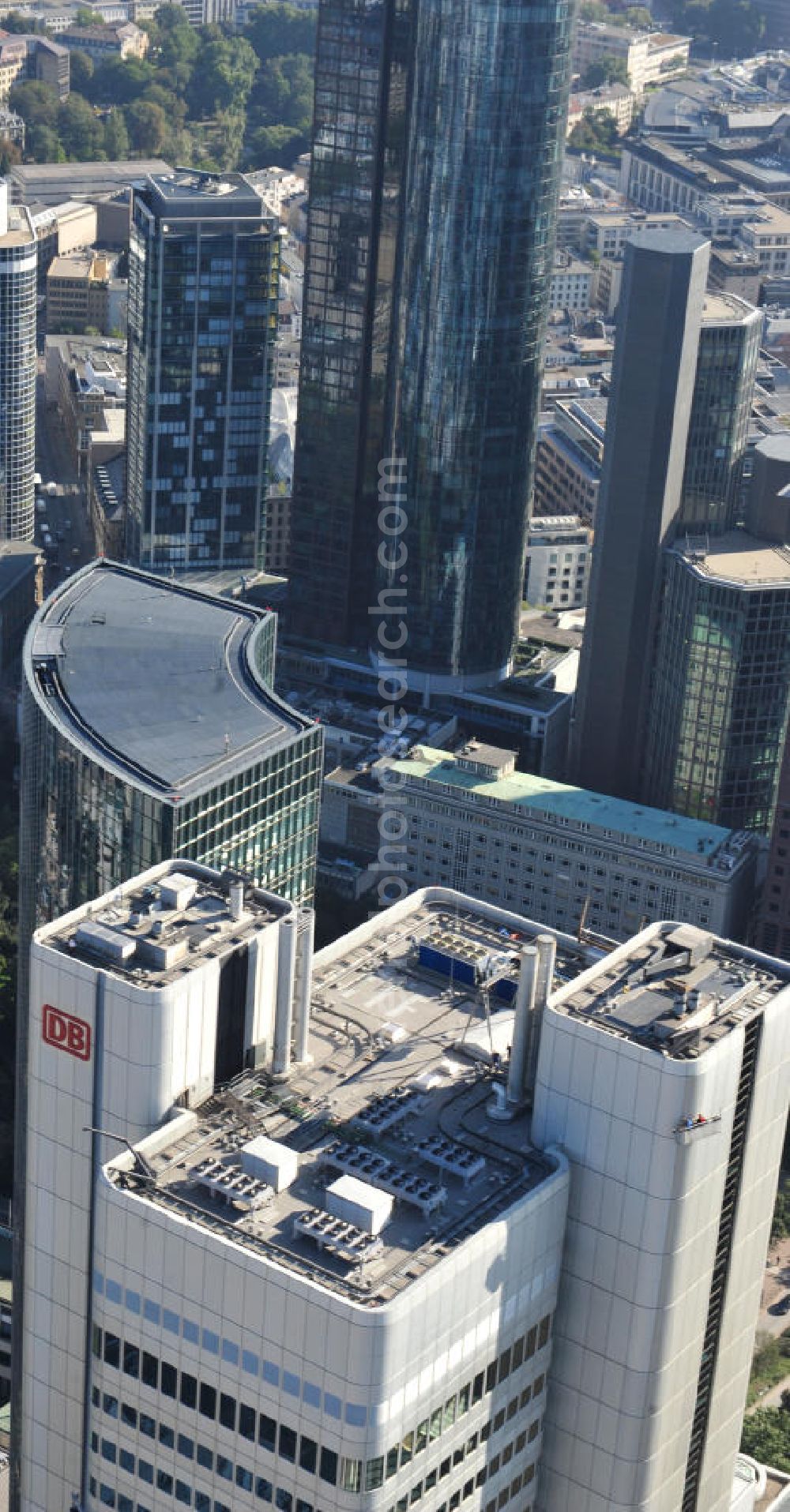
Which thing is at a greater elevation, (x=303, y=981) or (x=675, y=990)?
(x=675, y=990)

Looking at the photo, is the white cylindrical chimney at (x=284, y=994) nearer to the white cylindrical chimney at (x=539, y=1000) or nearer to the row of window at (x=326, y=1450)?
the white cylindrical chimney at (x=539, y=1000)

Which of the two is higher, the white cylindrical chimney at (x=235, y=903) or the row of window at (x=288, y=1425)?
the white cylindrical chimney at (x=235, y=903)

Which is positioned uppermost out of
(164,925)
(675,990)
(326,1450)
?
(164,925)

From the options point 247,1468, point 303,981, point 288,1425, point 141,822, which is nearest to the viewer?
point 288,1425

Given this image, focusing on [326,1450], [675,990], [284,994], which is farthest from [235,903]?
[326,1450]

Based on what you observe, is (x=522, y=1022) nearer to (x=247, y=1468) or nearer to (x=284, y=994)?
(x=284, y=994)

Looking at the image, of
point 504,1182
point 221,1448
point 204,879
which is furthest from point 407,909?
point 221,1448

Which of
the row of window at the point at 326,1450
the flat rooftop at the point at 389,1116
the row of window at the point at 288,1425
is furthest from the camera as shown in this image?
the flat rooftop at the point at 389,1116

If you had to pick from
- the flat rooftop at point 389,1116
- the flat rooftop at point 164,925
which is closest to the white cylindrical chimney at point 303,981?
the flat rooftop at point 389,1116
